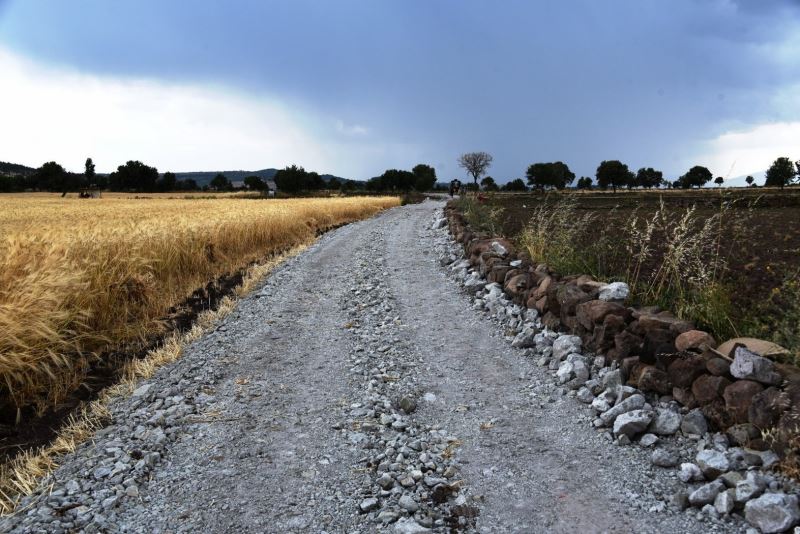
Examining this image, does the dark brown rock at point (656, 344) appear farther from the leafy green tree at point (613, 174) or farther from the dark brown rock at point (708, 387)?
the leafy green tree at point (613, 174)

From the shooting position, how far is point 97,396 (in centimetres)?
555

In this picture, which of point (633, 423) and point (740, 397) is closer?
point (740, 397)

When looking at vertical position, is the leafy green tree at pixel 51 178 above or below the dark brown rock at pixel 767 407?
above

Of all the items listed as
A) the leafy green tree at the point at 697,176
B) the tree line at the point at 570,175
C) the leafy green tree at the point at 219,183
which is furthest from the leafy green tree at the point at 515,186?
the leafy green tree at the point at 219,183

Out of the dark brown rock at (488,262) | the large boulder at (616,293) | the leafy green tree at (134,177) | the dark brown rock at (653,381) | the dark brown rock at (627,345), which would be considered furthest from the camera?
the leafy green tree at (134,177)

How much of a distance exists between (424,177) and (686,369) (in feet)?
422

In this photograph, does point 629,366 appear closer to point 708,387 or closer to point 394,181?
point 708,387

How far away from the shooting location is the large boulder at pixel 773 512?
291 centimetres

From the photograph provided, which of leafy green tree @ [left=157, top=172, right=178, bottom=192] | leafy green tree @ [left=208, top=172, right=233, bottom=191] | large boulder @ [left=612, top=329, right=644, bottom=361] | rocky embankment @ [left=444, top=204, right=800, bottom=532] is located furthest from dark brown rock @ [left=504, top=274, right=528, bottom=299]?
leafy green tree @ [left=208, top=172, right=233, bottom=191]

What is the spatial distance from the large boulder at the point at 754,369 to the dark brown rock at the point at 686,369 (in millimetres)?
364

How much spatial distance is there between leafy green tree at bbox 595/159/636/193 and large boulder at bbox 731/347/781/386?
13069cm

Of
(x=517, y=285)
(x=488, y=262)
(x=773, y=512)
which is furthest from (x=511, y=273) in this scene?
(x=773, y=512)

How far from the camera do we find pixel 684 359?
440 centimetres

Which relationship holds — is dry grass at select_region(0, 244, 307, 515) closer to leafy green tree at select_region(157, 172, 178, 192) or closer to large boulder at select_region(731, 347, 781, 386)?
large boulder at select_region(731, 347, 781, 386)
